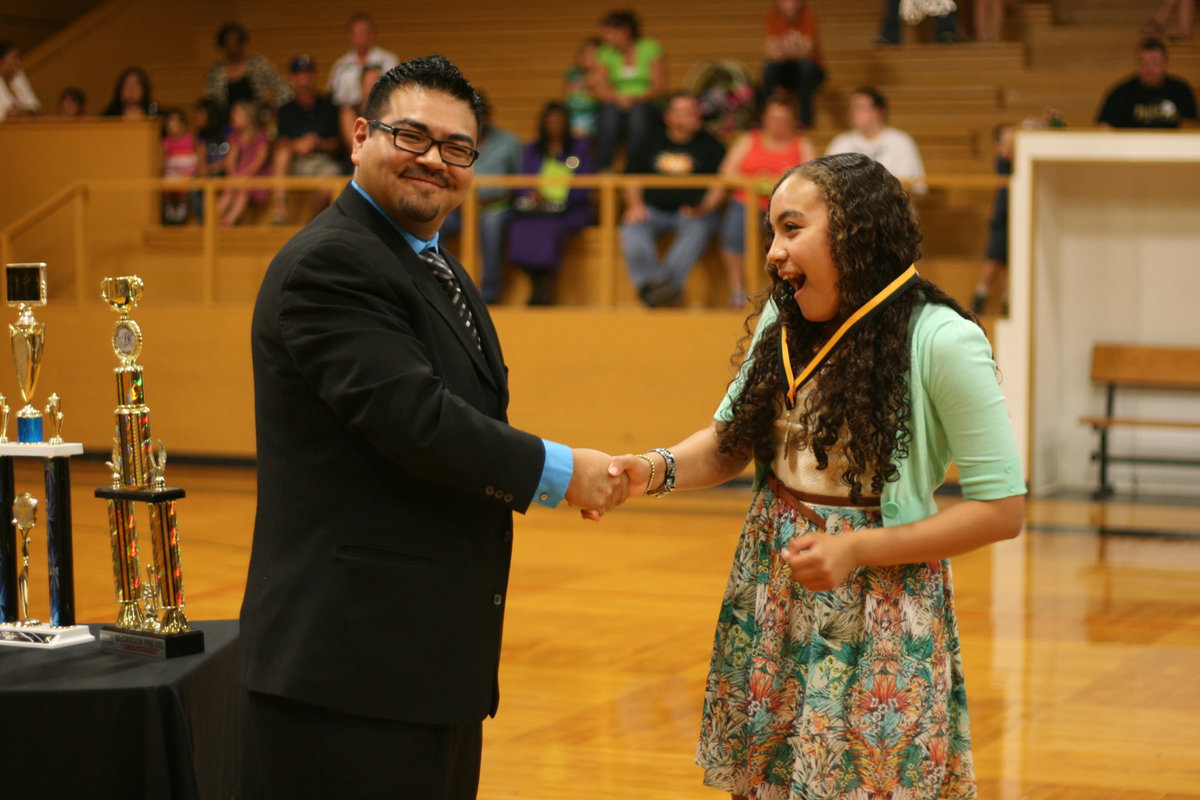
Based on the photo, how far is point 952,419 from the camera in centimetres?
241

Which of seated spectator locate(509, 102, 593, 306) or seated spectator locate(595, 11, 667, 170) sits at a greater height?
seated spectator locate(595, 11, 667, 170)

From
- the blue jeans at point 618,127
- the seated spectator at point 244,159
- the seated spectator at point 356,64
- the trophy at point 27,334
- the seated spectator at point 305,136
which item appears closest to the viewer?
the trophy at point 27,334

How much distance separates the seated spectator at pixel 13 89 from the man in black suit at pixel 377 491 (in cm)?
1131

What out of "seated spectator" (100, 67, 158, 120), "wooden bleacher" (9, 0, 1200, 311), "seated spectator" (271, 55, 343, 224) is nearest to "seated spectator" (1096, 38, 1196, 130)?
"wooden bleacher" (9, 0, 1200, 311)

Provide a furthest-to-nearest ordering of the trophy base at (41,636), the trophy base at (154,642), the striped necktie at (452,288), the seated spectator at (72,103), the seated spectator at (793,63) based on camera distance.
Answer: the seated spectator at (72,103) → the seated spectator at (793,63) → the trophy base at (41,636) → the trophy base at (154,642) → the striped necktie at (452,288)

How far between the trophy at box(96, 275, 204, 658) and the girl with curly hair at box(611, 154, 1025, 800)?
3.84 feet

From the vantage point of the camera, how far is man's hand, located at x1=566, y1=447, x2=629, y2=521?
262 cm

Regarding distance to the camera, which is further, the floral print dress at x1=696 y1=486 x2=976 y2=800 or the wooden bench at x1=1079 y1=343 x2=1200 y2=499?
the wooden bench at x1=1079 y1=343 x2=1200 y2=499

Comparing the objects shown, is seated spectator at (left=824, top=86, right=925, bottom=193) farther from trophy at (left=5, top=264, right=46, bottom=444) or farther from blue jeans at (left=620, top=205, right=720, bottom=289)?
trophy at (left=5, top=264, right=46, bottom=444)

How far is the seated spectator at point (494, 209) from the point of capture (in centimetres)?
1071

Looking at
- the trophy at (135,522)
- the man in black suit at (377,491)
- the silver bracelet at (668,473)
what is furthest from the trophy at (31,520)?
the silver bracelet at (668,473)

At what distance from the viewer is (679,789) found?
13.8ft

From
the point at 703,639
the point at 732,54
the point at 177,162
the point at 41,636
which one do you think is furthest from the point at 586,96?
the point at 41,636

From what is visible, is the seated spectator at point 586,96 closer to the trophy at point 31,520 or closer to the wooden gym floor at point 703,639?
the wooden gym floor at point 703,639
